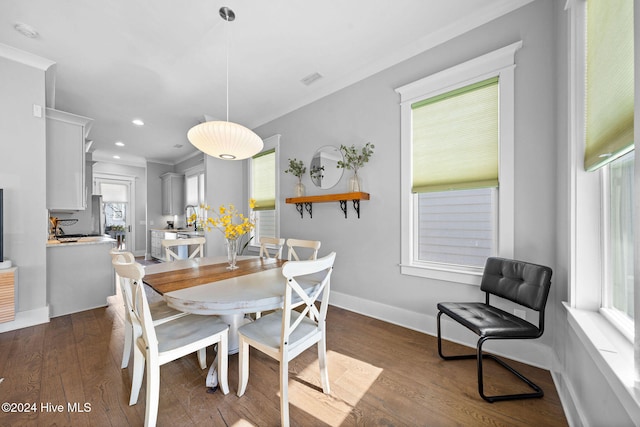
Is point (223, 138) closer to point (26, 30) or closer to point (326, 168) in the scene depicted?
point (326, 168)

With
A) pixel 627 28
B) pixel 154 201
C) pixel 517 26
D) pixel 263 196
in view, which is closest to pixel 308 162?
pixel 263 196

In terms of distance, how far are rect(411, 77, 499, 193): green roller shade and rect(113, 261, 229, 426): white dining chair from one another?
217 cm

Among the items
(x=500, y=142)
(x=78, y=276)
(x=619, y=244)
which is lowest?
(x=78, y=276)

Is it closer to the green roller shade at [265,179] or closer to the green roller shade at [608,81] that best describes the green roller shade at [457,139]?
the green roller shade at [608,81]

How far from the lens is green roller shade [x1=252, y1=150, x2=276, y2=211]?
406cm

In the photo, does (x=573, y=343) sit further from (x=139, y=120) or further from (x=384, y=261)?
(x=139, y=120)

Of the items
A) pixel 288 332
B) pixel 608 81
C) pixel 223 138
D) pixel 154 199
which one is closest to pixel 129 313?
pixel 288 332

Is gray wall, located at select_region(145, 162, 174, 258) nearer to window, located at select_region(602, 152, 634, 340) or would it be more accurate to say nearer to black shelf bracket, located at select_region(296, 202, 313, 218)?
black shelf bracket, located at select_region(296, 202, 313, 218)

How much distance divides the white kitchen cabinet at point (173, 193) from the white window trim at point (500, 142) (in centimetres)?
656

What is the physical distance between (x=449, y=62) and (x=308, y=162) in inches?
77.0

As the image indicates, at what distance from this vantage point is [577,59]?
4.69ft

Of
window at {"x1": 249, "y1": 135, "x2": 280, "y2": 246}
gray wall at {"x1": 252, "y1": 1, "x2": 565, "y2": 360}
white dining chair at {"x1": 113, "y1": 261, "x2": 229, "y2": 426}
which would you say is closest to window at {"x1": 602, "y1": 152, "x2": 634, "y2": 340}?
gray wall at {"x1": 252, "y1": 1, "x2": 565, "y2": 360}

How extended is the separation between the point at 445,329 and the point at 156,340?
232cm

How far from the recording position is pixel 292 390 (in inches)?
63.8
